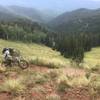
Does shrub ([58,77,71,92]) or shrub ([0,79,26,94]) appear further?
shrub ([58,77,71,92])

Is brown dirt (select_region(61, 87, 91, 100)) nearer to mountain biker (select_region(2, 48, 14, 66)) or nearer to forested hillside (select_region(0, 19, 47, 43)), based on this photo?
mountain biker (select_region(2, 48, 14, 66))

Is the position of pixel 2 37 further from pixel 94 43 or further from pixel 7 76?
pixel 7 76

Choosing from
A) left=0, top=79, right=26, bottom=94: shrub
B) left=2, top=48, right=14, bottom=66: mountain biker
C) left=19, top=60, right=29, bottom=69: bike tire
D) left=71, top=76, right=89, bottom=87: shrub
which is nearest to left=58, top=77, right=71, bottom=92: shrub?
left=71, top=76, right=89, bottom=87: shrub

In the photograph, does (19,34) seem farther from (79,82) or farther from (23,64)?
(79,82)

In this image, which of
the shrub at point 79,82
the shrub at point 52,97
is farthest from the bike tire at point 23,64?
the shrub at point 52,97

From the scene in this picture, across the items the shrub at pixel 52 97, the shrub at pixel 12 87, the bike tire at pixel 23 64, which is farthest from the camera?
the bike tire at pixel 23 64

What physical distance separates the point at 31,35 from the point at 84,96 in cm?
16570

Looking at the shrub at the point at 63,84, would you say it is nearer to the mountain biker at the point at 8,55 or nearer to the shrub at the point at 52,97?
the shrub at the point at 52,97

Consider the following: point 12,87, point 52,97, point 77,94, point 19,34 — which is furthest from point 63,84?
point 19,34

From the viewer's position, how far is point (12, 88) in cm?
1079

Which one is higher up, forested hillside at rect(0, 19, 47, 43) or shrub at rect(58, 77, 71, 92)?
shrub at rect(58, 77, 71, 92)

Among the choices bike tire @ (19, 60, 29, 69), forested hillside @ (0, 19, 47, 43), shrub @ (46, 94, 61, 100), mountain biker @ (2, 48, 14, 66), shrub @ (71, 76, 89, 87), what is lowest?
forested hillside @ (0, 19, 47, 43)

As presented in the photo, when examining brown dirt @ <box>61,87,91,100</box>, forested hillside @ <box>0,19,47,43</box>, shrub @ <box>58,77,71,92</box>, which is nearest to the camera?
brown dirt @ <box>61,87,91,100</box>

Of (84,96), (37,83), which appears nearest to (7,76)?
(37,83)
